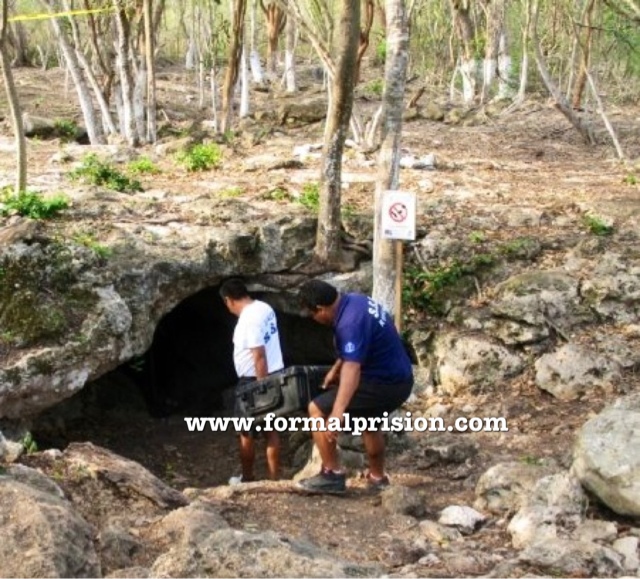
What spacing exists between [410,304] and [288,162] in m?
3.88

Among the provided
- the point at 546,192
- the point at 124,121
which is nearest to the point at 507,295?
the point at 546,192

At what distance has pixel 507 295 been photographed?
8.29 m

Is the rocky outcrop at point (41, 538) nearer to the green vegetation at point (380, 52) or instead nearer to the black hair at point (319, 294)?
the black hair at point (319, 294)

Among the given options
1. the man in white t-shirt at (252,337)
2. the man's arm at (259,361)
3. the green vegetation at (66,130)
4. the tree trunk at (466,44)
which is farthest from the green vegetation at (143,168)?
the tree trunk at (466,44)

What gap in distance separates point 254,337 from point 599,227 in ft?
15.9

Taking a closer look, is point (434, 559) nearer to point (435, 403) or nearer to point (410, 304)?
point (435, 403)

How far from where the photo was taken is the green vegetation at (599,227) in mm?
9070

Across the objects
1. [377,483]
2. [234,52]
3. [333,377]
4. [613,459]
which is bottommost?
[377,483]

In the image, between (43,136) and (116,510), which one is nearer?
(116,510)

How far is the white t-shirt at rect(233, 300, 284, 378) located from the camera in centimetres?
618

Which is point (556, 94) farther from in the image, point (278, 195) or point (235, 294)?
point (235, 294)

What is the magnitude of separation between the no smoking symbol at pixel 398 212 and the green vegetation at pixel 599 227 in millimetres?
3079

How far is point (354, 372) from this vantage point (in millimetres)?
5105

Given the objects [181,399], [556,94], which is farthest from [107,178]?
[556,94]
